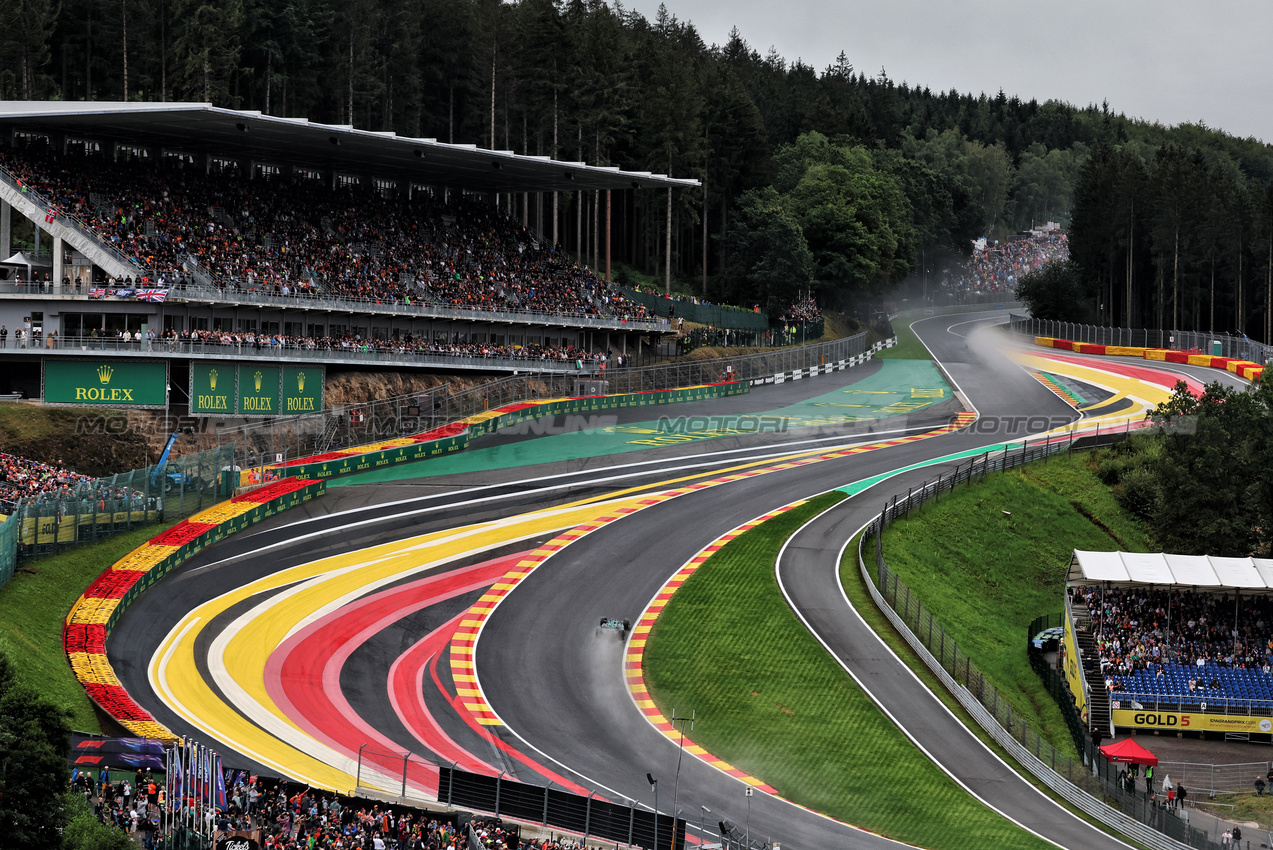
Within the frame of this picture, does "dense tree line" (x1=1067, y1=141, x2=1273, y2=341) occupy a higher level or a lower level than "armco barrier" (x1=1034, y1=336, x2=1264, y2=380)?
higher

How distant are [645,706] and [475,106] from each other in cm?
6385

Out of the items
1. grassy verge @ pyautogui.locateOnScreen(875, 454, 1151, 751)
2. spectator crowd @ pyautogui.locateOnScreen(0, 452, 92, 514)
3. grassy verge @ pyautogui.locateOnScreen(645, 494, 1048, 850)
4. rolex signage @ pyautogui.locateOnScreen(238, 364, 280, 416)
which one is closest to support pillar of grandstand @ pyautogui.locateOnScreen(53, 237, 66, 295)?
rolex signage @ pyautogui.locateOnScreen(238, 364, 280, 416)

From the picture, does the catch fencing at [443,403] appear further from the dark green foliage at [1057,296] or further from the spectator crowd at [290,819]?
the dark green foliage at [1057,296]

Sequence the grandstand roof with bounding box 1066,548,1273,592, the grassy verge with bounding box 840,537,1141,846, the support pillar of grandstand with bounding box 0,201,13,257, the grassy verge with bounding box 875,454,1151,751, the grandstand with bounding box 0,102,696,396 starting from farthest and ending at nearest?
the support pillar of grandstand with bounding box 0,201,13,257 → the grandstand with bounding box 0,102,696,396 → the grassy verge with bounding box 875,454,1151,751 → the grandstand roof with bounding box 1066,548,1273,592 → the grassy verge with bounding box 840,537,1141,846

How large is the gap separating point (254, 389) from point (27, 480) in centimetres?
1558

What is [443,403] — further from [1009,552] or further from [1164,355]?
[1164,355]

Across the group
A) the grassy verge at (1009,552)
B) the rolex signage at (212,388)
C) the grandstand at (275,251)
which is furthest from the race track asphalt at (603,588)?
the grandstand at (275,251)

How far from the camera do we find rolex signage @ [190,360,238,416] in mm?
53156

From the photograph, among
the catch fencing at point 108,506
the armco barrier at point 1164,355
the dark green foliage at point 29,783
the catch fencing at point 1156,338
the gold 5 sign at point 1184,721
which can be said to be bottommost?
the gold 5 sign at point 1184,721

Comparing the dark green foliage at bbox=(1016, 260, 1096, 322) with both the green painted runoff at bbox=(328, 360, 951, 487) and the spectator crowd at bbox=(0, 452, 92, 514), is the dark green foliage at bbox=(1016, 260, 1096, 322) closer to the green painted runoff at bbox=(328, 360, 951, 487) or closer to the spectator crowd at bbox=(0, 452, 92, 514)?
the green painted runoff at bbox=(328, 360, 951, 487)

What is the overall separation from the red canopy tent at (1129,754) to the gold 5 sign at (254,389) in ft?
120

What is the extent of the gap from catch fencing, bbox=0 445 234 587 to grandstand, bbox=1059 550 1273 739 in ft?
92.5

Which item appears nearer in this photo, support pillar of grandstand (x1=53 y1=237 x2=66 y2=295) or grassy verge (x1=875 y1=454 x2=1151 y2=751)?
grassy verge (x1=875 y1=454 x2=1151 y2=751)

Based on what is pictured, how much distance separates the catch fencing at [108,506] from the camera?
33.9 metres
